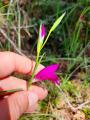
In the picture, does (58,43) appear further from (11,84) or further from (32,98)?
(32,98)

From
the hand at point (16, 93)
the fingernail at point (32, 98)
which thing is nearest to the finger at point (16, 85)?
the hand at point (16, 93)

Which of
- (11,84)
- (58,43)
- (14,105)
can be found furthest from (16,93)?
(58,43)

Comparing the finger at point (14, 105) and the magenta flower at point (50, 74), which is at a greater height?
the magenta flower at point (50, 74)

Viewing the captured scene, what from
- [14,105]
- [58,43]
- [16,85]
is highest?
[58,43]

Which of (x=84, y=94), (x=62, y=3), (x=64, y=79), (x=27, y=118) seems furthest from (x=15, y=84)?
(x=62, y=3)

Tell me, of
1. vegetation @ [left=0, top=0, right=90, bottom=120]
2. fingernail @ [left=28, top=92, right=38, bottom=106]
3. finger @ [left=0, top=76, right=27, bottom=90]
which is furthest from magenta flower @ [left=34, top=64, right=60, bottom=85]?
vegetation @ [left=0, top=0, right=90, bottom=120]

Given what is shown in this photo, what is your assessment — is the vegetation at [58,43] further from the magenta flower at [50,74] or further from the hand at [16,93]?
the magenta flower at [50,74]

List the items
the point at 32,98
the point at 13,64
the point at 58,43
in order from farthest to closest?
1. the point at 58,43
2. the point at 13,64
3. the point at 32,98

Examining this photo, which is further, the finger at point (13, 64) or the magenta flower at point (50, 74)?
the finger at point (13, 64)
